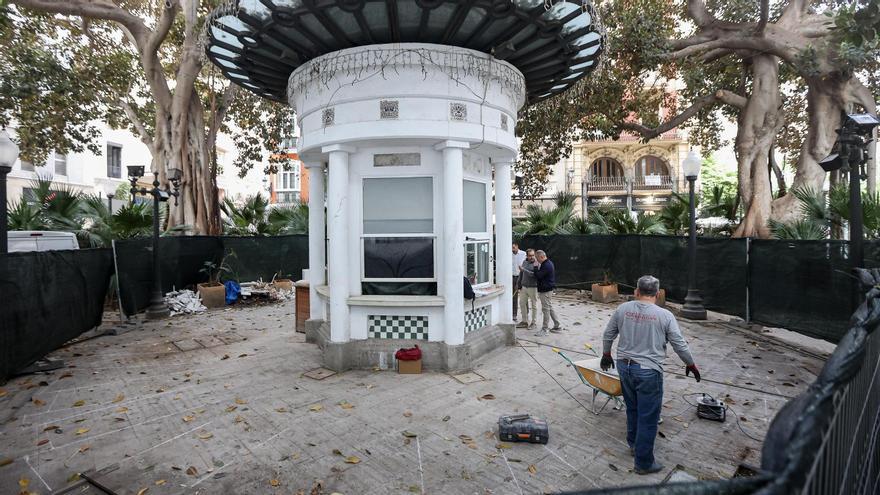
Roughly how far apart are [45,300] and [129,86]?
12751 mm

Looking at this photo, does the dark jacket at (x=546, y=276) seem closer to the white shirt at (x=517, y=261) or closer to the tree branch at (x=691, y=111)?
the white shirt at (x=517, y=261)

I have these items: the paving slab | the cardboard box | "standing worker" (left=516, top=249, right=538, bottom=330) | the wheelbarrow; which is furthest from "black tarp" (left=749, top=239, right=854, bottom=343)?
the cardboard box

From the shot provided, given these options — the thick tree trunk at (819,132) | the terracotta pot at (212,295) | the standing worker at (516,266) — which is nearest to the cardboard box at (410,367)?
the standing worker at (516,266)

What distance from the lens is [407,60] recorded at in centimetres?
670

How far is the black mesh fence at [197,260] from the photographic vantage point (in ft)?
37.4

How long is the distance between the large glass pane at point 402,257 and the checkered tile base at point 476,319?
1.04m

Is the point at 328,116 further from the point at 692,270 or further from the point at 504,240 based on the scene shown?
the point at 692,270

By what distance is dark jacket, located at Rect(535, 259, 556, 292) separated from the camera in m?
9.65

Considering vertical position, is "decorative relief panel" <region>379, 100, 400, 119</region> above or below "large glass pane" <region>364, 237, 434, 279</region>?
above

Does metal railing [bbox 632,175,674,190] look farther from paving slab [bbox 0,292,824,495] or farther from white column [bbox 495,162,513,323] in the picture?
white column [bbox 495,162,513,323]

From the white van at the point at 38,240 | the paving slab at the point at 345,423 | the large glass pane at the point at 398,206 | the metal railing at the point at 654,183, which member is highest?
the metal railing at the point at 654,183

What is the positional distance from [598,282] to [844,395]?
1382 cm

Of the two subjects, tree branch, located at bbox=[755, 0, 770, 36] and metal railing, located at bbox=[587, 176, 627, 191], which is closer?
tree branch, located at bbox=[755, 0, 770, 36]

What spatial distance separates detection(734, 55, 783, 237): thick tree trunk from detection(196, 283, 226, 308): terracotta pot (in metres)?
16.1
